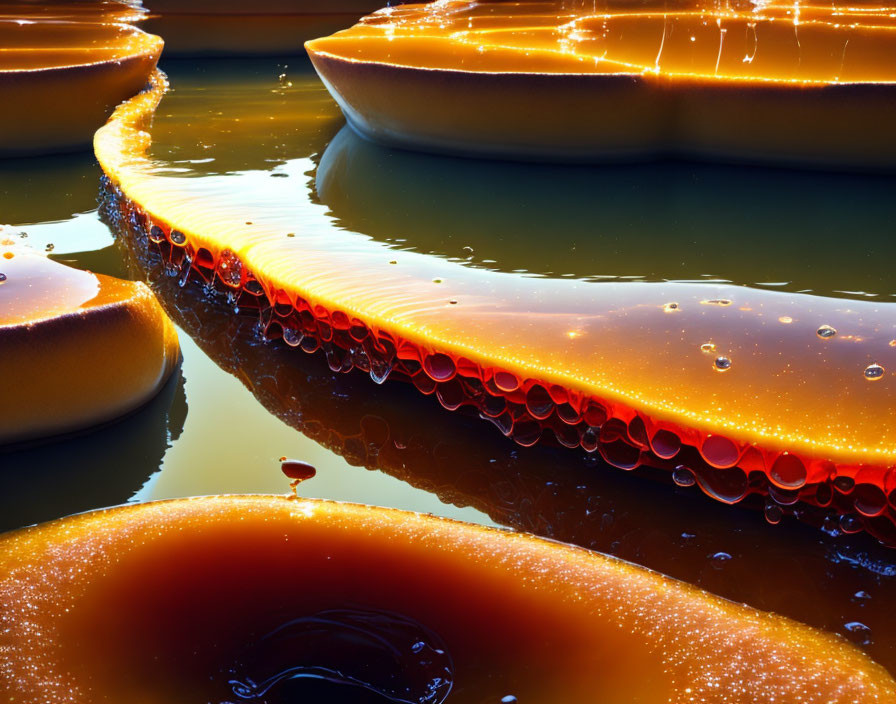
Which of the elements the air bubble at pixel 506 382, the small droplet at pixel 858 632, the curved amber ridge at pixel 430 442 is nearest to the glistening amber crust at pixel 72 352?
the curved amber ridge at pixel 430 442

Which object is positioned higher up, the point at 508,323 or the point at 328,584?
the point at 508,323

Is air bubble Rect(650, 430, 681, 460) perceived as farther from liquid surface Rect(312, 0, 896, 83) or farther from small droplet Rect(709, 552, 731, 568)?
liquid surface Rect(312, 0, 896, 83)

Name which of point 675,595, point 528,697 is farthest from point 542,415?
point 528,697

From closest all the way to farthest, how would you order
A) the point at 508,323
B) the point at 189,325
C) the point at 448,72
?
A: the point at 508,323 < the point at 189,325 < the point at 448,72

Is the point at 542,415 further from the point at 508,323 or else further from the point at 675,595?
the point at 675,595

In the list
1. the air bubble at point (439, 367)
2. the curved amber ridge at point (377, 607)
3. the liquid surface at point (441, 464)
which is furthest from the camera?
the air bubble at point (439, 367)

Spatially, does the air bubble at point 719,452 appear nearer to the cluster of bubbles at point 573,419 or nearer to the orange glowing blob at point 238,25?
the cluster of bubbles at point 573,419

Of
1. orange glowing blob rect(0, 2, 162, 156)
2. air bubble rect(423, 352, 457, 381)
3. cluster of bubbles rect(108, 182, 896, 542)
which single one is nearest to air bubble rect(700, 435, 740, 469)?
cluster of bubbles rect(108, 182, 896, 542)

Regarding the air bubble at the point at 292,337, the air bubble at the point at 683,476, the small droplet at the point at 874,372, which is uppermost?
the small droplet at the point at 874,372
